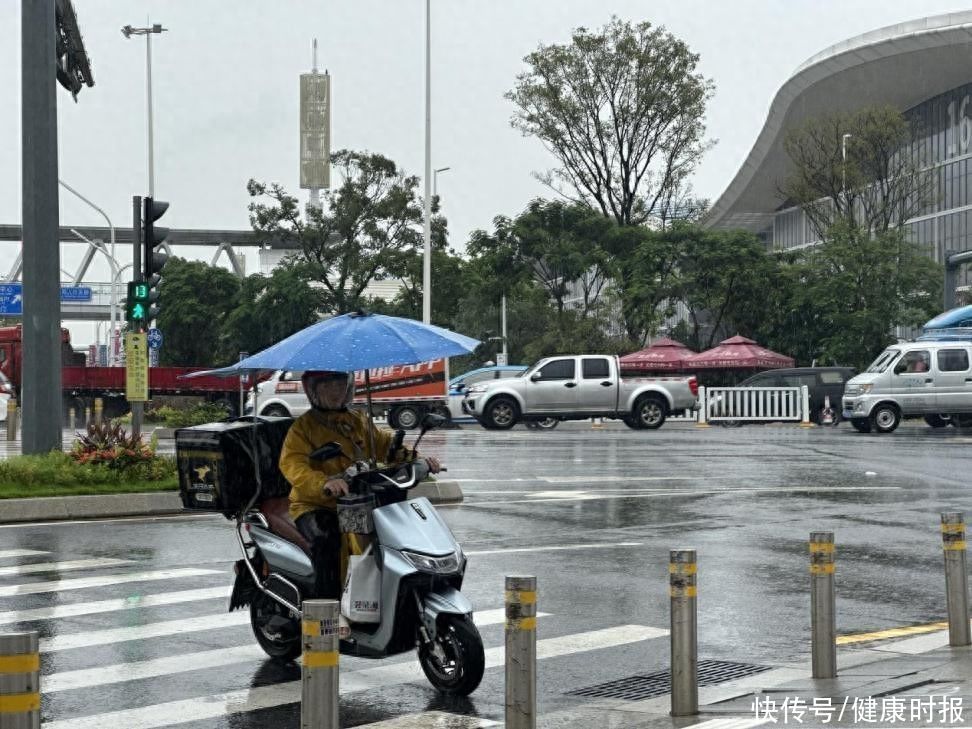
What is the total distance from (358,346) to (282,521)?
1136 millimetres

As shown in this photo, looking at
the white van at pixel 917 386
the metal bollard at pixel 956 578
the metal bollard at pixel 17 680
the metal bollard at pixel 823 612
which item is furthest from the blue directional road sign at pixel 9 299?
the metal bollard at pixel 17 680

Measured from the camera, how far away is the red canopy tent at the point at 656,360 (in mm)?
49656

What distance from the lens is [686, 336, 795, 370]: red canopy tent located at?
48.2 m

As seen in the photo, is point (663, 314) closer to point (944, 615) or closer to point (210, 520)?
point (210, 520)

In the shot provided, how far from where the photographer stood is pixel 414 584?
7.43 meters

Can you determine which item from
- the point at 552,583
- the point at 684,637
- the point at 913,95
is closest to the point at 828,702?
the point at 684,637

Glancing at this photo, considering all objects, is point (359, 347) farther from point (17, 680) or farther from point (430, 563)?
point (17, 680)

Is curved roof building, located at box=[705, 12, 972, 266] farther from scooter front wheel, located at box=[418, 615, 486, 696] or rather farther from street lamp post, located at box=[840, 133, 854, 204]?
scooter front wheel, located at box=[418, 615, 486, 696]

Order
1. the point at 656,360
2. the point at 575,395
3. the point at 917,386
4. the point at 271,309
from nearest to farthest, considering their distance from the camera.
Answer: the point at 917,386
the point at 575,395
the point at 656,360
the point at 271,309

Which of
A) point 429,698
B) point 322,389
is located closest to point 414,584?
point 429,698

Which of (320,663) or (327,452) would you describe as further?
(327,452)

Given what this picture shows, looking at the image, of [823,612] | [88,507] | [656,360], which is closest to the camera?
[823,612]

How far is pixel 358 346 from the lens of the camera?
795cm

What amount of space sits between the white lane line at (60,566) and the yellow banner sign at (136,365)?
655cm
